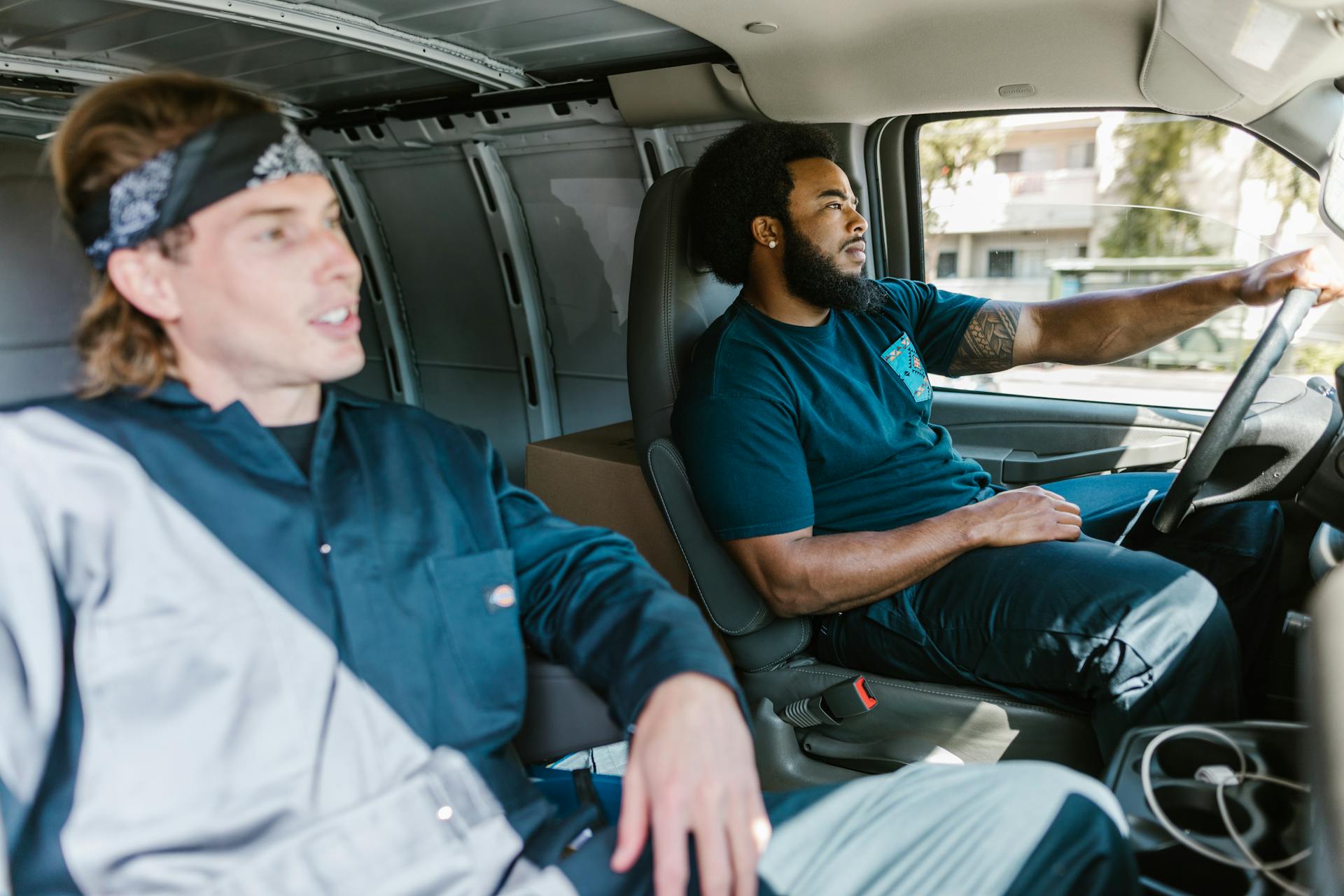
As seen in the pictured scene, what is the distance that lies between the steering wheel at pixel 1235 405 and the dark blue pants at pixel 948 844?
3.01 ft

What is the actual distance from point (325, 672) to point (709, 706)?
1.45 ft

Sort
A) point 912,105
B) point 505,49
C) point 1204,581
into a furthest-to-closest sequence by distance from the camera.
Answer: point 505,49 < point 912,105 < point 1204,581

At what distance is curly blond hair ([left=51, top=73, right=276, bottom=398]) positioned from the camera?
1195mm

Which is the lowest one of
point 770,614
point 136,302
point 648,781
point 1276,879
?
point 770,614

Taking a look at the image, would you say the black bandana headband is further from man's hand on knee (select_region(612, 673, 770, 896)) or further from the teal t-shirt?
the teal t-shirt

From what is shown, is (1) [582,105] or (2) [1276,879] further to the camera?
(1) [582,105]

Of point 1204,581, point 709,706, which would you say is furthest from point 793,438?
point 709,706

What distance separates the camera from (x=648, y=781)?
1064 millimetres

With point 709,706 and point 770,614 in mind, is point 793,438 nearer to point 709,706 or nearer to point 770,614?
point 770,614

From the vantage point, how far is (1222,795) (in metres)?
1.36

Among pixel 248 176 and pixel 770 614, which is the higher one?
pixel 248 176

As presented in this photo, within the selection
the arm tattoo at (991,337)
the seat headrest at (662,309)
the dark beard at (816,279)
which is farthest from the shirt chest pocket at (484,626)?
the arm tattoo at (991,337)

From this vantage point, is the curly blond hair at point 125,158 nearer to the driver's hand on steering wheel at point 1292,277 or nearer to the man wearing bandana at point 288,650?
the man wearing bandana at point 288,650

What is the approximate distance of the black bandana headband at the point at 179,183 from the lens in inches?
47.1
